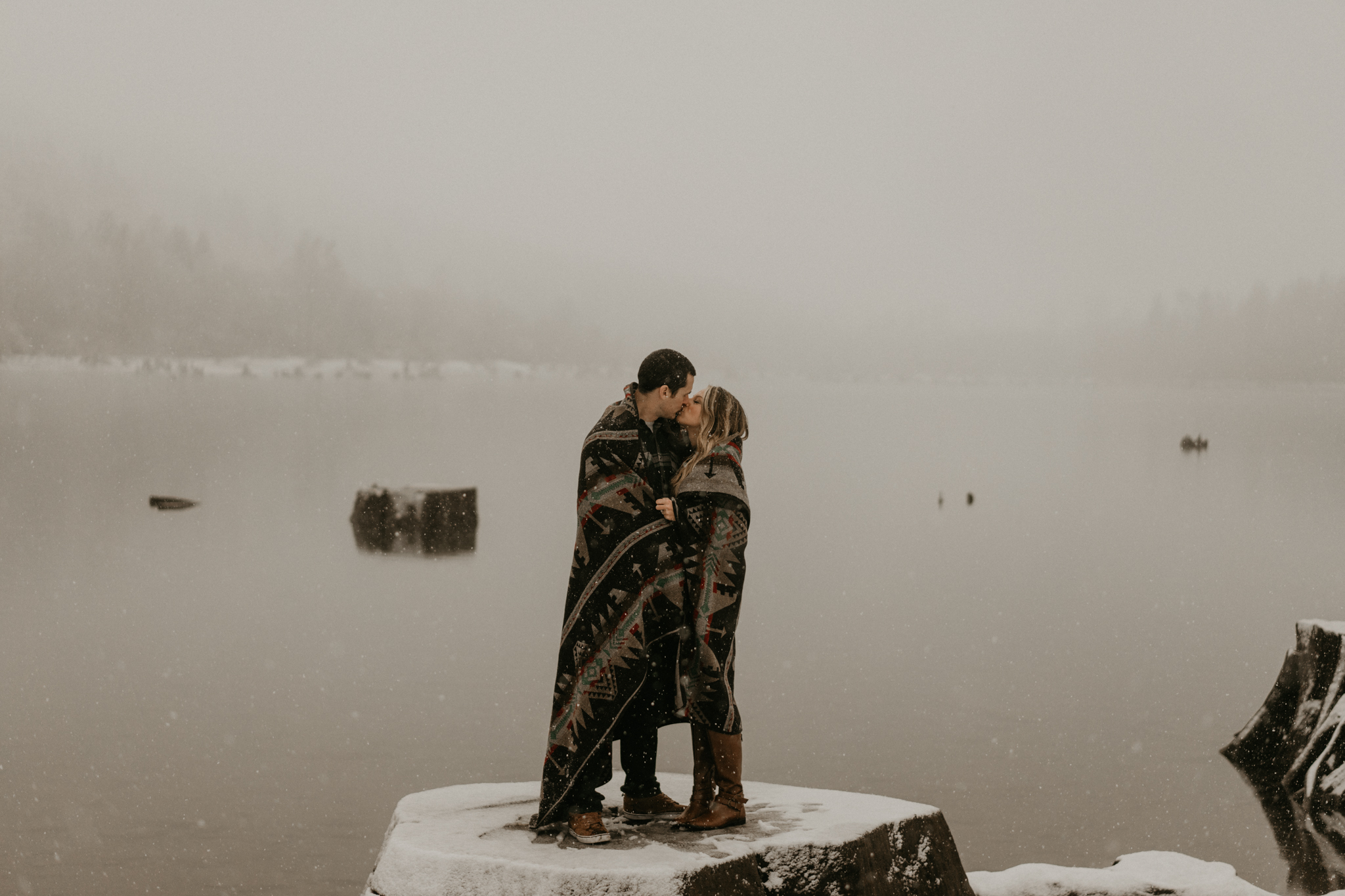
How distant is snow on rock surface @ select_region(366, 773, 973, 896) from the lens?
20.6 feet

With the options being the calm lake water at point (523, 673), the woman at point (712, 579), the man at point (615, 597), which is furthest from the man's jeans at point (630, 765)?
the calm lake water at point (523, 673)

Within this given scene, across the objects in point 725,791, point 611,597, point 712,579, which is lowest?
point 725,791

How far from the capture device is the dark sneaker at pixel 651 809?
7.34 metres

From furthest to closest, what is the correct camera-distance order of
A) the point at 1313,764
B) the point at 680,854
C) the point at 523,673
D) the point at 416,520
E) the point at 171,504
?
the point at 171,504
the point at 416,520
the point at 523,673
the point at 1313,764
the point at 680,854

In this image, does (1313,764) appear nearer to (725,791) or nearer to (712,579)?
(725,791)

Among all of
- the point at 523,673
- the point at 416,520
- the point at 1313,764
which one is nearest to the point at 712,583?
the point at 1313,764

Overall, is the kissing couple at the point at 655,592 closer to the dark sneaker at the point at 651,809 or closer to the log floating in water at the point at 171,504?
the dark sneaker at the point at 651,809

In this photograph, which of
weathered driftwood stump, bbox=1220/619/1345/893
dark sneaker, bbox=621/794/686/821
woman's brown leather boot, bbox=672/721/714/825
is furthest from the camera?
weathered driftwood stump, bbox=1220/619/1345/893

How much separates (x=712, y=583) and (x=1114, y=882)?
3840 mm

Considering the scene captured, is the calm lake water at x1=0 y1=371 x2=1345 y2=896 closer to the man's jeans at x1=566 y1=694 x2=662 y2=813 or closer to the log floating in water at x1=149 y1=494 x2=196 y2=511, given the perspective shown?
the log floating in water at x1=149 y1=494 x2=196 y2=511

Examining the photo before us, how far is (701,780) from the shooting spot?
23.1 ft

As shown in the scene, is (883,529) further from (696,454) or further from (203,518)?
(696,454)

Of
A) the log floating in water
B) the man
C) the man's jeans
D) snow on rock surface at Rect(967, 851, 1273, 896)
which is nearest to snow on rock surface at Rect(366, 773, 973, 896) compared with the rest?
the man's jeans

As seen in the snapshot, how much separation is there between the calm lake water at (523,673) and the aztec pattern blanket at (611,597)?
7.08 metres
